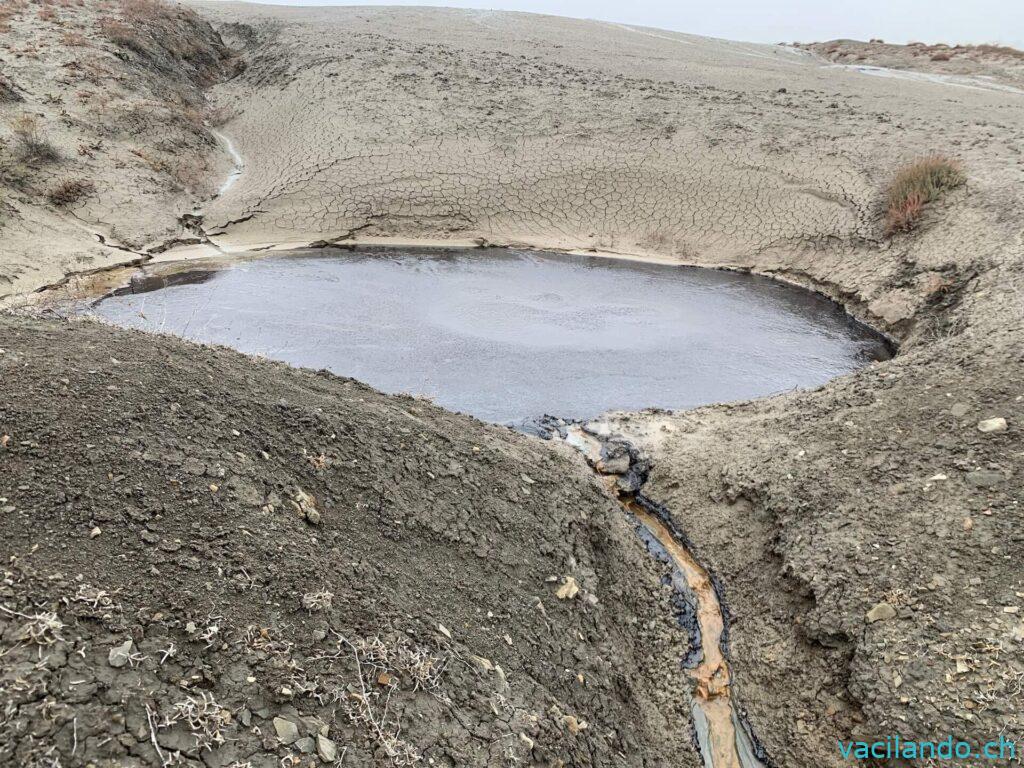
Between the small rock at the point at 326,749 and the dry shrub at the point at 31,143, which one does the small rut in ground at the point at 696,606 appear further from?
the dry shrub at the point at 31,143

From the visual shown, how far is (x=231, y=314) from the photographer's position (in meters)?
8.98

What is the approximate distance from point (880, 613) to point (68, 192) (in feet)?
42.3

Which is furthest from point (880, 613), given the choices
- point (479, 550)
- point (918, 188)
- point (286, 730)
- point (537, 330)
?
point (918, 188)

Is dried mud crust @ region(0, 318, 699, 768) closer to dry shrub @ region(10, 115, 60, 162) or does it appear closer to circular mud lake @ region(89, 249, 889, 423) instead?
circular mud lake @ region(89, 249, 889, 423)

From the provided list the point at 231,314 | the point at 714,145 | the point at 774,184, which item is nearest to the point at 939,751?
the point at 231,314

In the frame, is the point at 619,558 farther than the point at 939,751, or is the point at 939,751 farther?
the point at 619,558

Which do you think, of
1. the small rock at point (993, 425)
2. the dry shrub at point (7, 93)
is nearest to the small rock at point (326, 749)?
the small rock at point (993, 425)

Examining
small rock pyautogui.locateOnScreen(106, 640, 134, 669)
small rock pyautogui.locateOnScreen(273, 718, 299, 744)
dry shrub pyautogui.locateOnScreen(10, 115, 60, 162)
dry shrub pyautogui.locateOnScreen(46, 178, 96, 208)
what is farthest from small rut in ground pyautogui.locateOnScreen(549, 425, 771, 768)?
dry shrub pyautogui.locateOnScreen(10, 115, 60, 162)

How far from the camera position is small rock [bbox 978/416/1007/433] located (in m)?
4.67

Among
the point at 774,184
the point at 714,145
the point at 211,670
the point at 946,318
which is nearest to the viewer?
the point at 211,670

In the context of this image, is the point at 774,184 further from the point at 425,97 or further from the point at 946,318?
the point at 425,97

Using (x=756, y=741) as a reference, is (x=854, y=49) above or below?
above

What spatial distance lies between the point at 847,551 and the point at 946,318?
5406mm

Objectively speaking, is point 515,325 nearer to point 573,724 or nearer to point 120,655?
point 573,724
